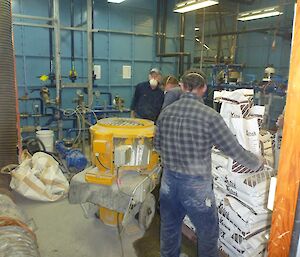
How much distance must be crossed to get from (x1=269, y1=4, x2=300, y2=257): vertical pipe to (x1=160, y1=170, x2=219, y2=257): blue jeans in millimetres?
1056

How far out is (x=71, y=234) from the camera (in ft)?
9.22

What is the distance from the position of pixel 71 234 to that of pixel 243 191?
5.74 feet

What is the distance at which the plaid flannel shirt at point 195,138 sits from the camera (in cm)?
180

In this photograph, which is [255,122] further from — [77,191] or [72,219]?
[72,219]

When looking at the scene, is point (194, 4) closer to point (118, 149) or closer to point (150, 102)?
point (150, 102)

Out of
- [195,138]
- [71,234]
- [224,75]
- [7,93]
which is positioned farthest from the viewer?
[224,75]

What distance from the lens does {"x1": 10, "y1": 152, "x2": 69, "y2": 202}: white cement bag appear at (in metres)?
3.37

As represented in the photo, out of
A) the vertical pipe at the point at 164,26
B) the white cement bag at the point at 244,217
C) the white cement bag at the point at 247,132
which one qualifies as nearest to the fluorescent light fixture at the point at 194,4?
the vertical pipe at the point at 164,26

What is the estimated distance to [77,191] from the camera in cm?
261

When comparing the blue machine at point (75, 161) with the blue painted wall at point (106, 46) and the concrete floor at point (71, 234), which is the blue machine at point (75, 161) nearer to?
the concrete floor at point (71, 234)

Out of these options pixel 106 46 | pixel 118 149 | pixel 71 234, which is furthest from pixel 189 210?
pixel 106 46

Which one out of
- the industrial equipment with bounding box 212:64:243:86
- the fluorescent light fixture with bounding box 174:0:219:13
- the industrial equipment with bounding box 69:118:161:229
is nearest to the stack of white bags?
the industrial equipment with bounding box 69:118:161:229

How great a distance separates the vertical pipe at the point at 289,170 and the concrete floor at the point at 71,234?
1.96 meters

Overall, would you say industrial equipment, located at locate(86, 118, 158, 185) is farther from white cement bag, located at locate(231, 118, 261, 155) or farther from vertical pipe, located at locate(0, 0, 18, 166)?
vertical pipe, located at locate(0, 0, 18, 166)
